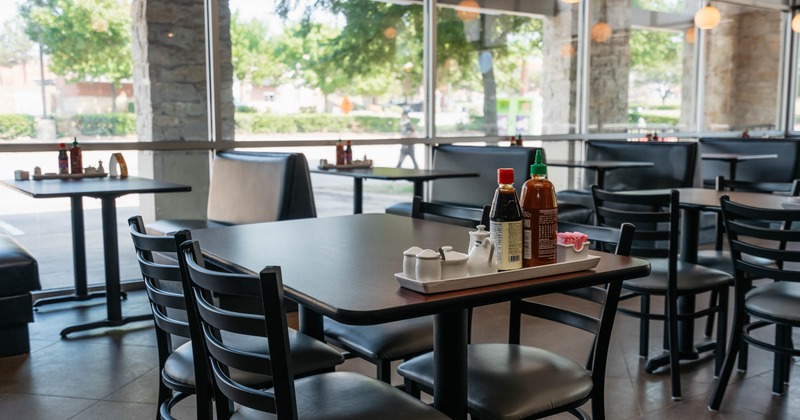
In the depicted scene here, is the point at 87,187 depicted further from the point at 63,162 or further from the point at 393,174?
the point at 393,174

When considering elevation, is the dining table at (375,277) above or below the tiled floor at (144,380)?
above

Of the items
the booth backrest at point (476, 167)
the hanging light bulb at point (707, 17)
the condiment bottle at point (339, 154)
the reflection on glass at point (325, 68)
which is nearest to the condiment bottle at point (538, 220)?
the booth backrest at point (476, 167)

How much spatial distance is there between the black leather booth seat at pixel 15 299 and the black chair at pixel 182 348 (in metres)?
1.83

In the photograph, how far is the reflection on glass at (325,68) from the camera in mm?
5910

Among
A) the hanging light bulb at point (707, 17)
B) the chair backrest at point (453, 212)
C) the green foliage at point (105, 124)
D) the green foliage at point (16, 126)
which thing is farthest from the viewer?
the hanging light bulb at point (707, 17)

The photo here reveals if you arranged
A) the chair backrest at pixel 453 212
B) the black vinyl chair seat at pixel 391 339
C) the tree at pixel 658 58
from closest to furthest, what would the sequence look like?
1. the black vinyl chair seat at pixel 391 339
2. the chair backrest at pixel 453 212
3. the tree at pixel 658 58

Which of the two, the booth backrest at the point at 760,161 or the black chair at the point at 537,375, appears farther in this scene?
the booth backrest at the point at 760,161

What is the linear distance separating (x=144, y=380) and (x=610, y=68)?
6.35m

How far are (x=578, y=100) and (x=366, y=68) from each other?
2706 mm

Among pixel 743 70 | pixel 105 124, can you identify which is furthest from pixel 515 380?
pixel 743 70

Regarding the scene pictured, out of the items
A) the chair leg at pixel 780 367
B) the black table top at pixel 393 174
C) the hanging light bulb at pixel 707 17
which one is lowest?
the chair leg at pixel 780 367

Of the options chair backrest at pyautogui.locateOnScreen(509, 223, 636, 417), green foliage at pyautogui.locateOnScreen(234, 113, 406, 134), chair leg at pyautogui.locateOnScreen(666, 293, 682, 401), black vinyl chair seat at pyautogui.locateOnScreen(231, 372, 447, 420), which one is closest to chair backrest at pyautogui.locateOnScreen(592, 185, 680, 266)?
chair leg at pyautogui.locateOnScreen(666, 293, 682, 401)

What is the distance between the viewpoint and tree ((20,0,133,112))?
507 centimetres

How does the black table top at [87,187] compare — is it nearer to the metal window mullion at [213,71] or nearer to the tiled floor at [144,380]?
the tiled floor at [144,380]
